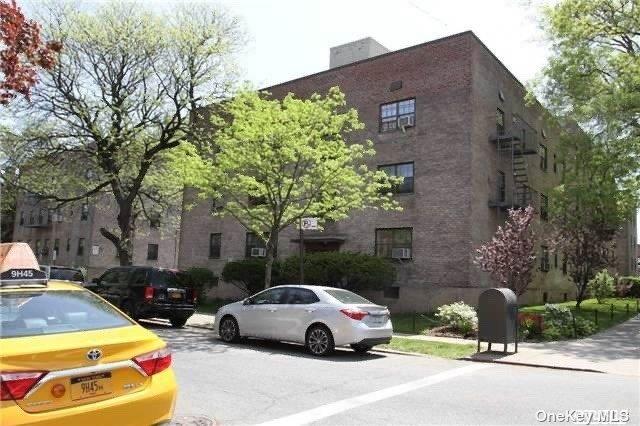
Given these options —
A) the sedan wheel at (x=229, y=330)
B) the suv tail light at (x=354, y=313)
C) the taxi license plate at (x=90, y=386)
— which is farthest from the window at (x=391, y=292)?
the taxi license plate at (x=90, y=386)

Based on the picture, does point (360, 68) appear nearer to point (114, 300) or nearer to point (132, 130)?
point (132, 130)

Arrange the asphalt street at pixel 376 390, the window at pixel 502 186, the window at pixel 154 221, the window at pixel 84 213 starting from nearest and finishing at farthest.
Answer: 1. the asphalt street at pixel 376 390
2. the window at pixel 502 186
3. the window at pixel 154 221
4. the window at pixel 84 213

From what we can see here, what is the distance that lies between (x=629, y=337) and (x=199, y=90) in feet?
Result: 66.5

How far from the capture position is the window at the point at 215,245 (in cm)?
2970

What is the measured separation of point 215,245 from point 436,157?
13.6m

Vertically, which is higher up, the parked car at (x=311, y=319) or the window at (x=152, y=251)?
the window at (x=152, y=251)

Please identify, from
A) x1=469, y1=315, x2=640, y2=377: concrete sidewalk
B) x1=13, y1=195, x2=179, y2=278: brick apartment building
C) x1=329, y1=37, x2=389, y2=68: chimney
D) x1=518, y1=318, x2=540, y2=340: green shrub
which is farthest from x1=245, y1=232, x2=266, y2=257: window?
x1=13, y1=195, x2=179, y2=278: brick apartment building

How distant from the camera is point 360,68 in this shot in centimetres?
2497

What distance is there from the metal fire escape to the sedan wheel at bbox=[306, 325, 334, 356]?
44.2ft

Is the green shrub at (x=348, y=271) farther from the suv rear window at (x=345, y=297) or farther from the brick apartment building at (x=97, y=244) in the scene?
the brick apartment building at (x=97, y=244)

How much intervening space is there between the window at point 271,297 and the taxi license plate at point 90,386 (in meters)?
8.44

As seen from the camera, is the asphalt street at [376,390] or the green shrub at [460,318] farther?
the green shrub at [460,318]

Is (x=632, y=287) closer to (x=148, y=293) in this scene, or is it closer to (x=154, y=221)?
(x=154, y=221)

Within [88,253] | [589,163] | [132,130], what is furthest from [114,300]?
[88,253]
